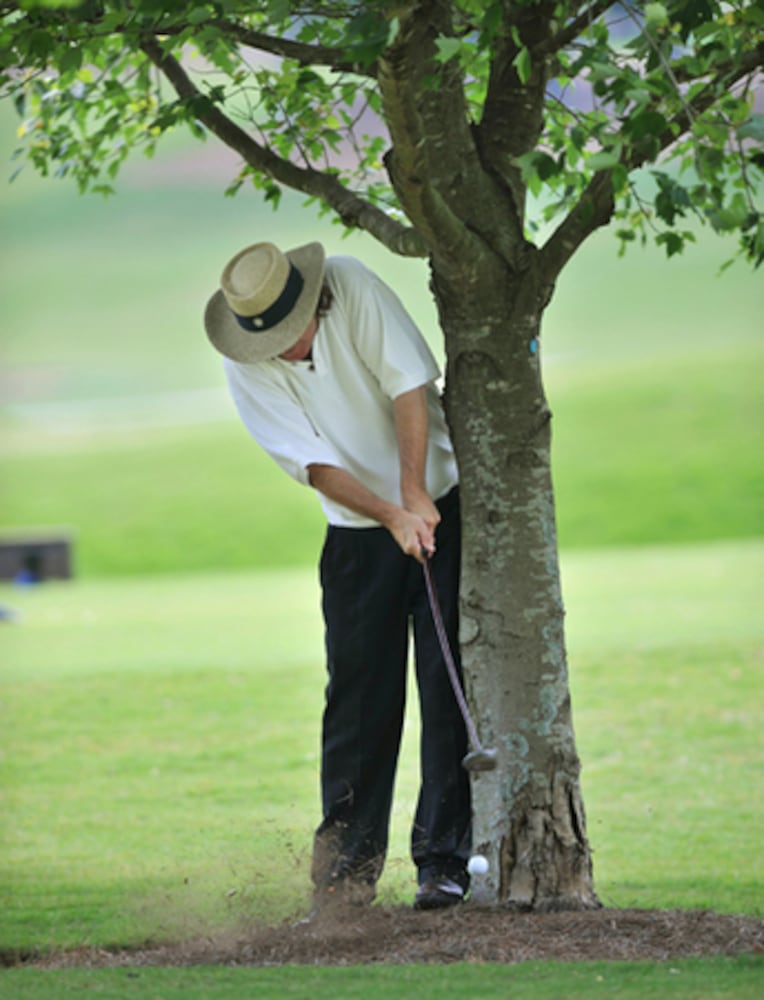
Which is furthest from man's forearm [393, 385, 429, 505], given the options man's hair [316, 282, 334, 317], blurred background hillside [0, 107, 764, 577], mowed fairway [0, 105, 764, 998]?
blurred background hillside [0, 107, 764, 577]

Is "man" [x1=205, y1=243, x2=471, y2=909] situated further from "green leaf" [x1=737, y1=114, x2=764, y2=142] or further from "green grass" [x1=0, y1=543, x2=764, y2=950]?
"green leaf" [x1=737, y1=114, x2=764, y2=142]

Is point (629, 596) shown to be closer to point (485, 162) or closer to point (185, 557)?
point (485, 162)

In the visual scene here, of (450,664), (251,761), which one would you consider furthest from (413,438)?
(251,761)

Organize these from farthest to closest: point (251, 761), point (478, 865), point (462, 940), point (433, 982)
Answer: point (251, 761), point (478, 865), point (462, 940), point (433, 982)

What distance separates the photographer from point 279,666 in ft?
42.6

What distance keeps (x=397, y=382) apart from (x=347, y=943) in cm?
160

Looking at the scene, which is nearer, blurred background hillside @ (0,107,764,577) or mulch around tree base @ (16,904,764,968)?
mulch around tree base @ (16,904,764,968)

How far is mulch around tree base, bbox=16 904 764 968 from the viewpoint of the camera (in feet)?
12.7

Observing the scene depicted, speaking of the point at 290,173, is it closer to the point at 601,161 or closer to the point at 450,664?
the point at 450,664

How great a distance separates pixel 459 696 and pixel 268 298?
130 cm

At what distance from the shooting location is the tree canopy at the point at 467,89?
11.1ft

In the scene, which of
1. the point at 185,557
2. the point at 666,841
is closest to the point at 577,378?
the point at 185,557

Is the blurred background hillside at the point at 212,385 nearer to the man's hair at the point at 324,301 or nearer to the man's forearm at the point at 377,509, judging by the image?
the man's hair at the point at 324,301

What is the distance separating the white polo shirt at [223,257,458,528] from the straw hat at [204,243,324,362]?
7 cm
